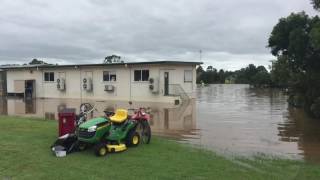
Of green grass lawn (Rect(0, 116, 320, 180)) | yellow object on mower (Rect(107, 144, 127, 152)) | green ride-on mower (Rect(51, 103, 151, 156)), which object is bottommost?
green grass lawn (Rect(0, 116, 320, 180))

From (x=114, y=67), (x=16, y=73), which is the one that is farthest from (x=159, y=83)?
(x=16, y=73)

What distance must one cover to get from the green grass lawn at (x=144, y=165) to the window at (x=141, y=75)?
2187 centimetres

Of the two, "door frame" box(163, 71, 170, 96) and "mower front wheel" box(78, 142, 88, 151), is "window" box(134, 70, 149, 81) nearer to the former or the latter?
"door frame" box(163, 71, 170, 96)

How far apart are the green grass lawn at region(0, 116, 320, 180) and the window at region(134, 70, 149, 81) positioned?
71.8 ft

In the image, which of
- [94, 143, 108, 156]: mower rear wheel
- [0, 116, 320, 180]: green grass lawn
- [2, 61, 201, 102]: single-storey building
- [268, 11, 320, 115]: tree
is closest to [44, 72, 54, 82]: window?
[2, 61, 201, 102]: single-storey building

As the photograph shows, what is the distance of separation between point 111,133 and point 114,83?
2464 centimetres

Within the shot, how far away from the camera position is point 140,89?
31922mm

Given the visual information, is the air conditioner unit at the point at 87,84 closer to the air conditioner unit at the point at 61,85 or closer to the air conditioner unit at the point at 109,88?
the air conditioner unit at the point at 109,88

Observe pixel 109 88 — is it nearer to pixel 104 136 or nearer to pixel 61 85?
pixel 61 85

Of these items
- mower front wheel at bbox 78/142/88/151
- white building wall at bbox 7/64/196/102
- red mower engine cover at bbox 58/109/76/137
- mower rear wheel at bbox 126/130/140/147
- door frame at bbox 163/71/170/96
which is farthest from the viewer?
white building wall at bbox 7/64/196/102

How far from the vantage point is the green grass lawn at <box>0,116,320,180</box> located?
282 inches

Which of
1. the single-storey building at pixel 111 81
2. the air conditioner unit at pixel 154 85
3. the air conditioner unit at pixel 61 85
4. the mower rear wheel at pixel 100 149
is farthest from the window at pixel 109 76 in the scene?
the mower rear wheel at pixel 100 149

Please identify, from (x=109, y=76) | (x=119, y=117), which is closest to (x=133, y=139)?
(x=119, y=117)

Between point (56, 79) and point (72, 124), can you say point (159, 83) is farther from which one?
point (72, 124)
